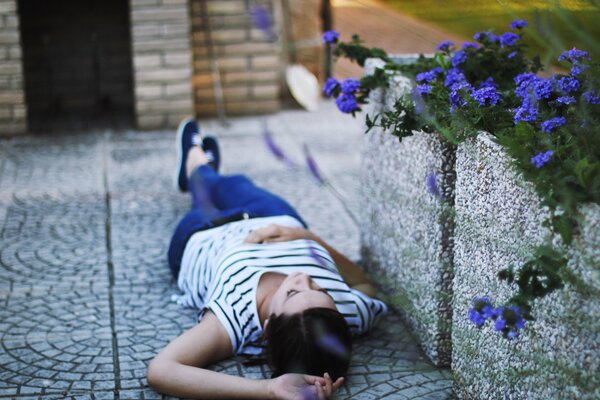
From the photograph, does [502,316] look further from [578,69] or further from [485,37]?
[485,37]

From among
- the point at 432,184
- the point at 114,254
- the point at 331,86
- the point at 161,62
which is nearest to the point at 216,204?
the point at 114,254

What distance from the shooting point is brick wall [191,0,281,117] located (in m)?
7.17

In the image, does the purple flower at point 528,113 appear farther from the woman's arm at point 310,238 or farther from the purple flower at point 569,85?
the woman's arm at point 310,238

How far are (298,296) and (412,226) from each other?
22.5 inches

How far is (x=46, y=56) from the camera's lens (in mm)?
7602

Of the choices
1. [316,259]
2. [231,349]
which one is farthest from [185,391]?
[316,259]

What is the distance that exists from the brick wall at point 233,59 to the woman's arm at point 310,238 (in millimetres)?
3844

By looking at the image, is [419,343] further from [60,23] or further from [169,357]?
[60,23]

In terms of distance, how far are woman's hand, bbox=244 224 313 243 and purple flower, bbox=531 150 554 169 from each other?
159 cm

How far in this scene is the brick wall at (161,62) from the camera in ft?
22.3

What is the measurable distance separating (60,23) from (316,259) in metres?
5.32

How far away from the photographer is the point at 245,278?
3053mm

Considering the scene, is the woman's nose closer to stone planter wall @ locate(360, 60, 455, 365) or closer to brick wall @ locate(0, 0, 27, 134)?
stone planter wall @ locate(360, 60, 455, 365)

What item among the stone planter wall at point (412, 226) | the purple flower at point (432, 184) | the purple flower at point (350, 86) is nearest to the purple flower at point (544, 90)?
the stone planter wall at point (412, 226)
